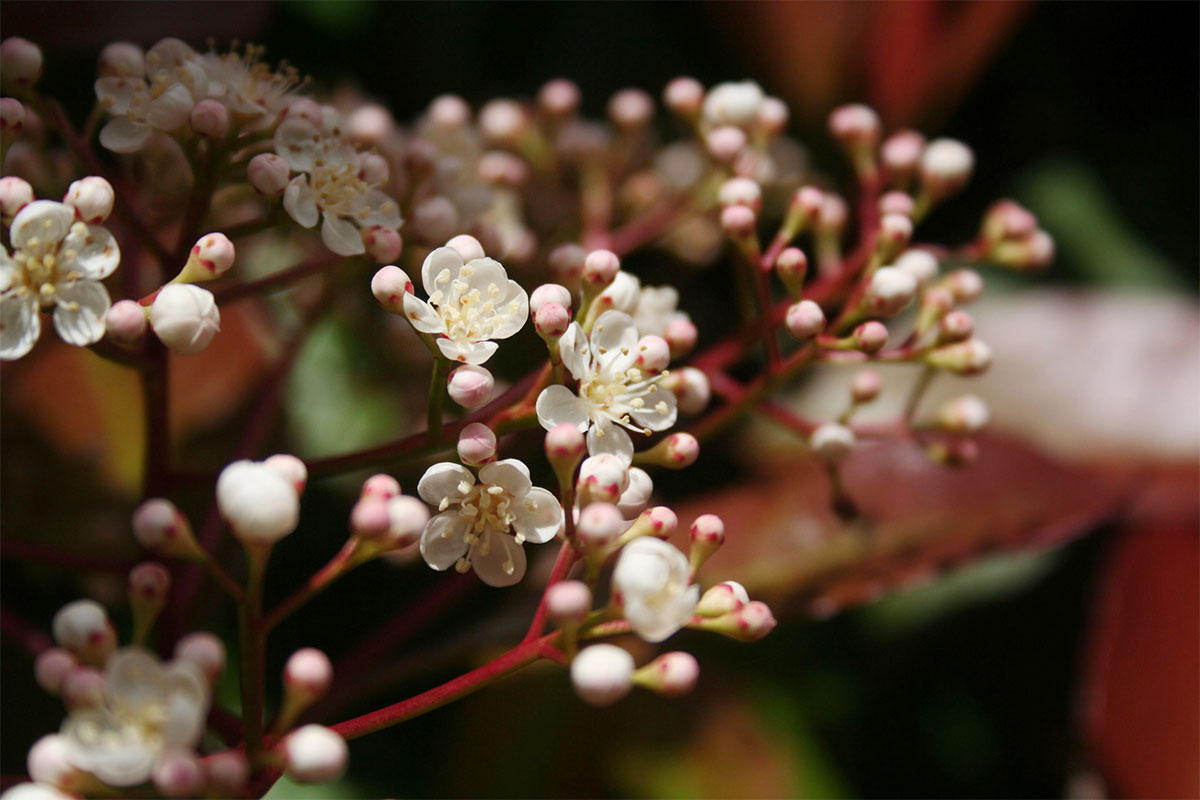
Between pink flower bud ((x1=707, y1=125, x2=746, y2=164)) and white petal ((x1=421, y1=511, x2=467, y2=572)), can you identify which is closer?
white petal ((x1=421, y1=511, x2=467, y2=572))

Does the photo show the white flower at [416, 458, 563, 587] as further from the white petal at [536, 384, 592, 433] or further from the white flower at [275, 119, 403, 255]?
the white flower at [275, 119, 403, 255]

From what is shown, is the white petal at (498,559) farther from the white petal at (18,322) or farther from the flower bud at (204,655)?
the white petal at (18,322)

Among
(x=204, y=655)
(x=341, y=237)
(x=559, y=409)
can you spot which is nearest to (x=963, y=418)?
(x=559, y=409)

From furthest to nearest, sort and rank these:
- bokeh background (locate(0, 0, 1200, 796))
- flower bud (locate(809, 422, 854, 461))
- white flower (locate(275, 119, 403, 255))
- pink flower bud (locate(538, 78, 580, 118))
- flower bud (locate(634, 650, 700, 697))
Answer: pink flower bud (locate(538, 78, 580, 118)) < bokeh background (locate(0, 0, 1200, 796)) < flower bud (locate(809, 422, 854, 461)) < white flower (locate(275, 119, 403, 255)) < flower bud (locate(634, 650, 700, 697))

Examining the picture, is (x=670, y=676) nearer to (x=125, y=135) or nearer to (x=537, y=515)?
(x=537, y=515)

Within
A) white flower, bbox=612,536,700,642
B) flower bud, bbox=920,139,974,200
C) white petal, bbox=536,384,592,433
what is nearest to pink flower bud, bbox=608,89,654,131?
flower bud, bbox=920,139,974,200

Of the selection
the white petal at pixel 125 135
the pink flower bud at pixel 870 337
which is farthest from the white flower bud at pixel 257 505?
the pink flower bud at pixel 870 337
